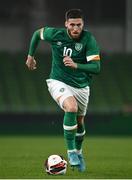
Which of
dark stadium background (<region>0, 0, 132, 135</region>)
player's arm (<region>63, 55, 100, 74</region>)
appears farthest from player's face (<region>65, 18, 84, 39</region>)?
dark stadium background (<region>0, 0, 132, 135</region>)

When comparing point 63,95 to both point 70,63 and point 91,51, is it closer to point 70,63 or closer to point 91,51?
point 70,63

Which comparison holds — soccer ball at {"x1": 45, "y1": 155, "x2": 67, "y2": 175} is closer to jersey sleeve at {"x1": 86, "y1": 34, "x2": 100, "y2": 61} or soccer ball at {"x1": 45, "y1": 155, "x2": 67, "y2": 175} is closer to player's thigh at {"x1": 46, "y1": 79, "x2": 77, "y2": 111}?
player's thigh at {"x1": 46, "y1": 79, "x2": 77, "y2": 111}

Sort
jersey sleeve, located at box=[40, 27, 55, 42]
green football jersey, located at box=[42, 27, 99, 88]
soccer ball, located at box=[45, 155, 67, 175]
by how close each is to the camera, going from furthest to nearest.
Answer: jersey sleeve, located at box=[40, 27, 55, 42] → green football jersey, located at box=[42, 27, 99, 88] → soccer ball, located at box=[45, 155, 67, 175]

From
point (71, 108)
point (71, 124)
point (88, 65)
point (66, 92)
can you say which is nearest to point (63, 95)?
point (66, 92)

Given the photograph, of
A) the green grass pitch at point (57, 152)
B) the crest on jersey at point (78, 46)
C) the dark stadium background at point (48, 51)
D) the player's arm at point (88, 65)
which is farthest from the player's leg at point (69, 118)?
the dark stadium background at point (48, 51)

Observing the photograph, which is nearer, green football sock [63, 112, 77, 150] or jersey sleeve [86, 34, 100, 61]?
green football sock [63, 112, 77, 150]

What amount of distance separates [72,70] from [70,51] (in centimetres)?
24

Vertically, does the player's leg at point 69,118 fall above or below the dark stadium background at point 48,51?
above

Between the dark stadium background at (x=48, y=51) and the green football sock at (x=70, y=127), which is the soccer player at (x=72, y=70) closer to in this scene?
the green football sock at (x=70, y=127)

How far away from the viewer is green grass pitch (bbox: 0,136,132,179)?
10.8 metres

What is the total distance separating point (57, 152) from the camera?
1529cm

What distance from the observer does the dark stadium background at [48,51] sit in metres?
24.3

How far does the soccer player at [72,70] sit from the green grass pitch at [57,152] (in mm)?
491

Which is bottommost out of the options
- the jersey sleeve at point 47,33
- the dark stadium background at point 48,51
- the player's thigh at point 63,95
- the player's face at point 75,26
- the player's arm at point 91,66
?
the dark stadium background at point 48,51
